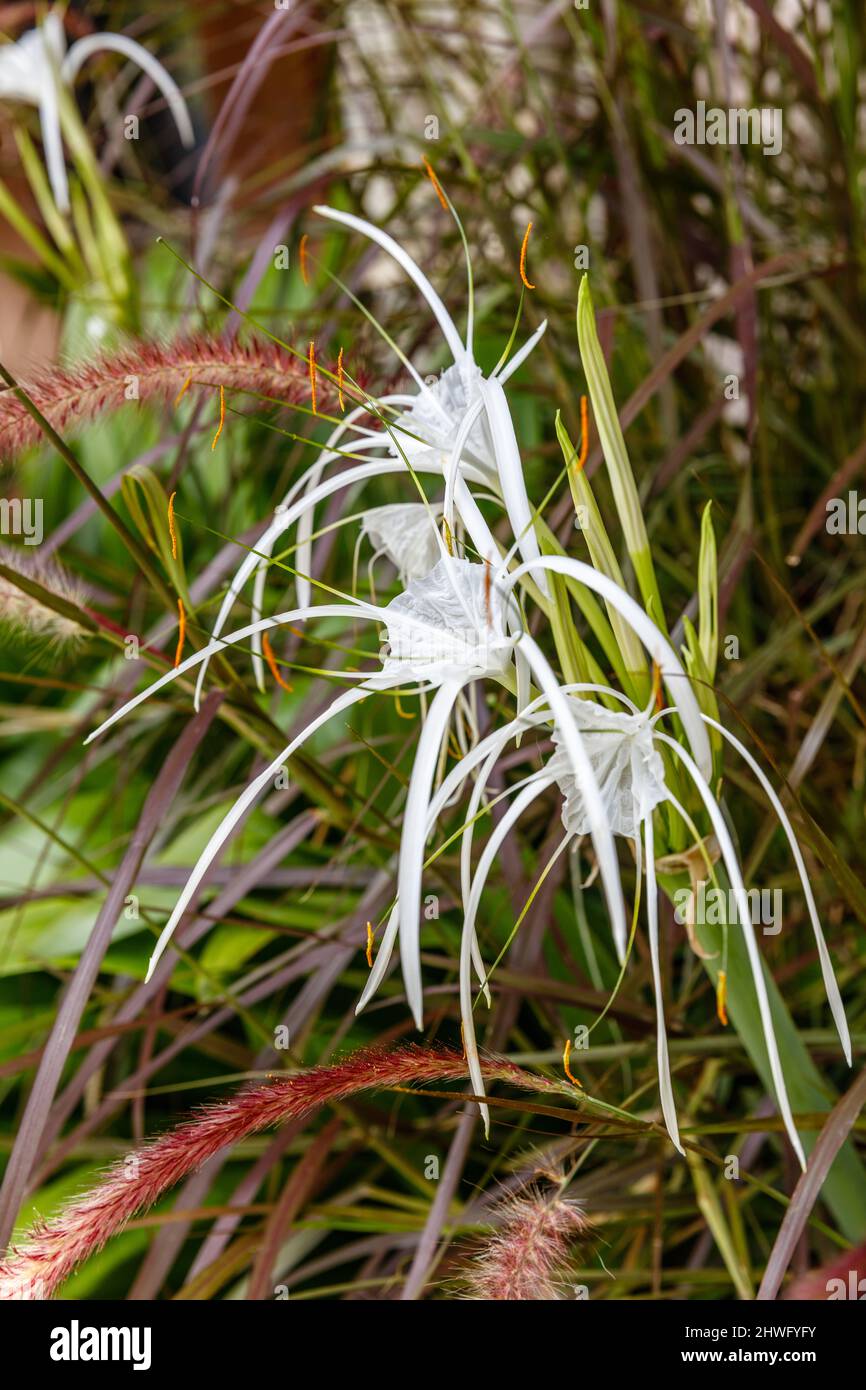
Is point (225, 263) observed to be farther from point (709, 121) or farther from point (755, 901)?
point (755, 901)

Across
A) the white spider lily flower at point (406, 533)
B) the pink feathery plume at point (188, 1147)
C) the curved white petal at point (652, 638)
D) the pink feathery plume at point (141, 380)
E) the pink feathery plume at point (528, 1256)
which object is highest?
the pink feathery plume at point (141, 380)

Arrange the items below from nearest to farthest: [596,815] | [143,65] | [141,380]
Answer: [596,815] → [141,380] → [143,65]

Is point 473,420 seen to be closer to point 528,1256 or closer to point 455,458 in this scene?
point 455,458

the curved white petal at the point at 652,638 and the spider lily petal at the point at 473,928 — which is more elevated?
the curved white petal at the point at 652,638

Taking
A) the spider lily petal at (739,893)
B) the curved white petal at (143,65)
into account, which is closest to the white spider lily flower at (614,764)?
the spider lily petal at (739,893)

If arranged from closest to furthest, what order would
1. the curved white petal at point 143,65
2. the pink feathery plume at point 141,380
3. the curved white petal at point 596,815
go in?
the curved white petal at point 596,815 → the pink feathery plume at point 141,380 → the curved white petal at point 143,65

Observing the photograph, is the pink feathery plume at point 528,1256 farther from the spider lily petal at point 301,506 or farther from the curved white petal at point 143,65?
the curved white petal at point 143,65

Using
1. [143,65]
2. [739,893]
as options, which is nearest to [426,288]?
[739,893]
